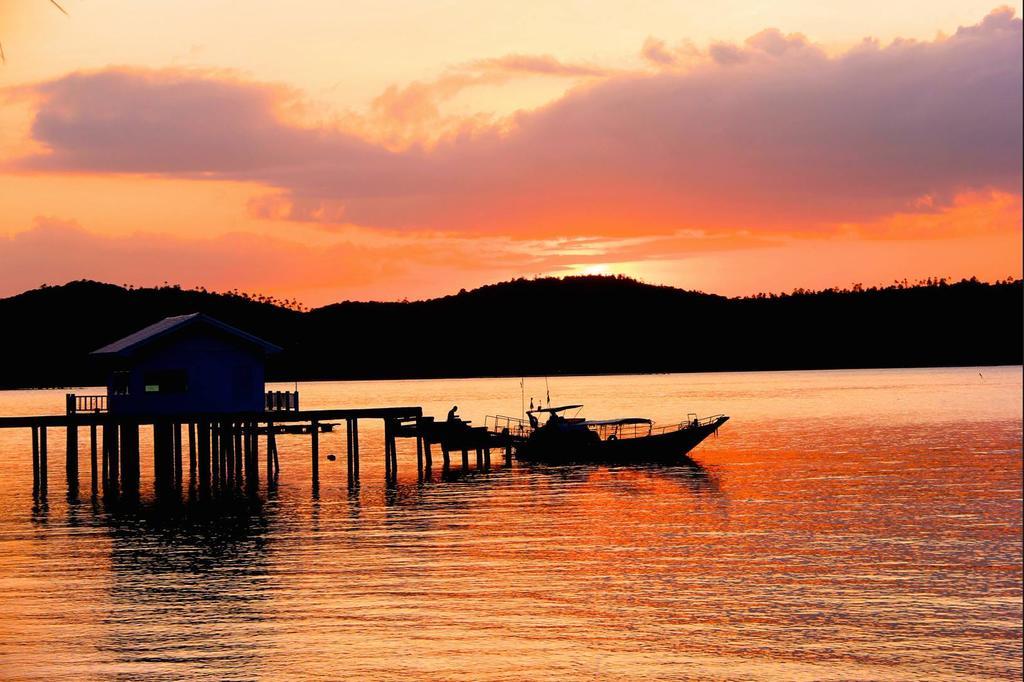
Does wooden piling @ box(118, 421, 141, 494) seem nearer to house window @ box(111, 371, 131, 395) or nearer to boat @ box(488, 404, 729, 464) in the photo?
house window @ box(111, 371, 131, 395)

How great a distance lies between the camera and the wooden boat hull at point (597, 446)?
73.6 metres

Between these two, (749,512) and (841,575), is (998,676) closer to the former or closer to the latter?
(841,575)

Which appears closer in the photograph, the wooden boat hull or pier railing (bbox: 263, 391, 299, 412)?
pier railing (bbox: 263, 391, 299, 412)

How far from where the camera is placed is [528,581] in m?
33.9

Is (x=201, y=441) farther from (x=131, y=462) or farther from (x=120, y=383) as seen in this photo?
(x=120, y=383)

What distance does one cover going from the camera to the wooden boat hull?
7356cm

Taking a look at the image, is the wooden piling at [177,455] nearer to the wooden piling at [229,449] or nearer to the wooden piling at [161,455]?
the wooden piling at [161,455]

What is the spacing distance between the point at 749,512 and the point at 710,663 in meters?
25.6

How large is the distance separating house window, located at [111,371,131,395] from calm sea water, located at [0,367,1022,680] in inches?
210

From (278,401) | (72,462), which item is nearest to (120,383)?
(278,401)

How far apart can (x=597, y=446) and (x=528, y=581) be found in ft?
135

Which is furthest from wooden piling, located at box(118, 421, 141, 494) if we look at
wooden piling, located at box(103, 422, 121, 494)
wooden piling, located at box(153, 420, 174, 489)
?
wooden piling, located at box(153, 420, 174, 489)

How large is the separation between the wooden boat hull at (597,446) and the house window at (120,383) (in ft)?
84.6

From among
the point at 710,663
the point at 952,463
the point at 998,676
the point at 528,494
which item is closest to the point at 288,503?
the point at 528,494
